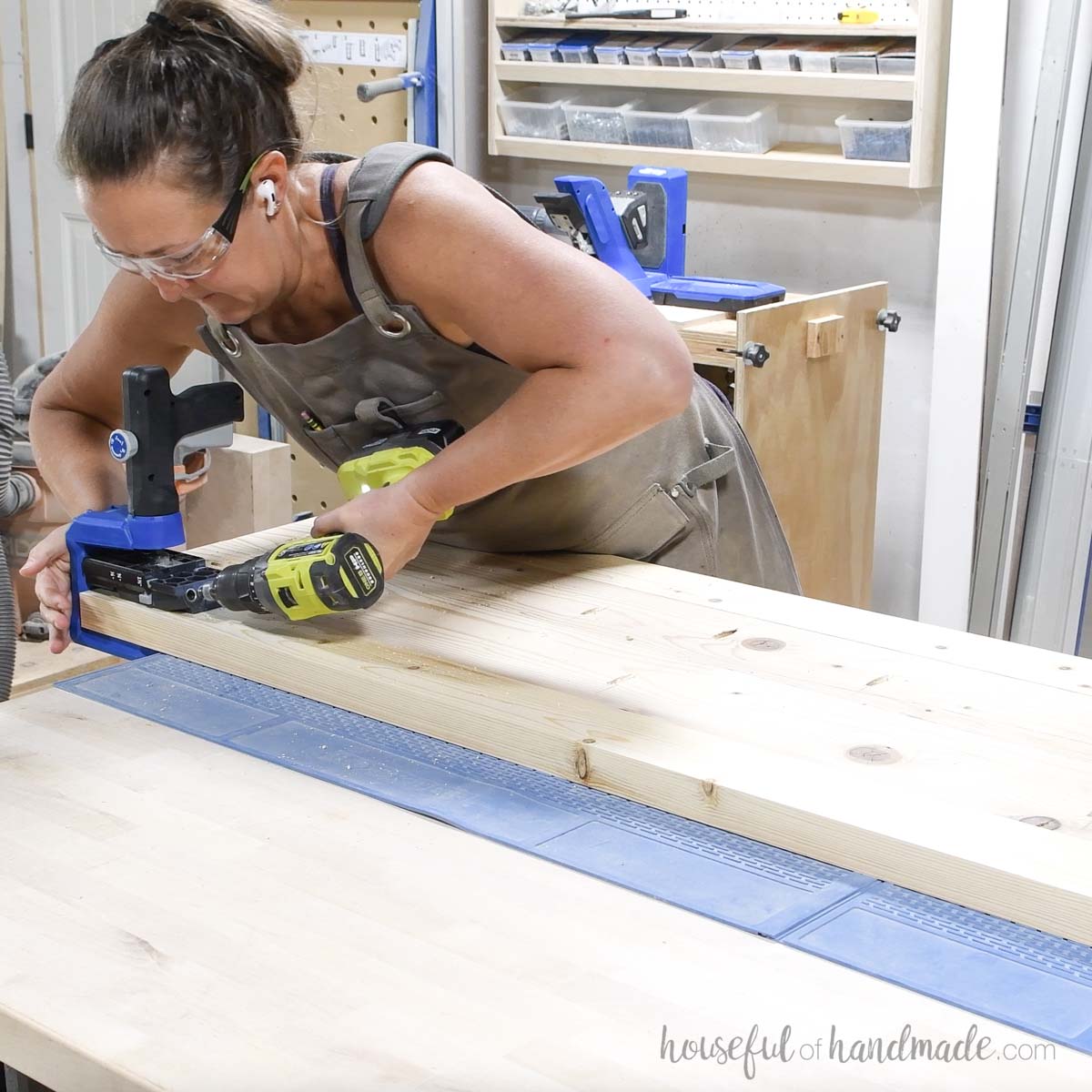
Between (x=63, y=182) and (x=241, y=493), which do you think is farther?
(x=63, y=182)

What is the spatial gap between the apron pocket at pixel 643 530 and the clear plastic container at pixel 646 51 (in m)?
1.95

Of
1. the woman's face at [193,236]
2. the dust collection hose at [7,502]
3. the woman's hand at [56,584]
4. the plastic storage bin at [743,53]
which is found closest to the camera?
the woman's face at [193,236]

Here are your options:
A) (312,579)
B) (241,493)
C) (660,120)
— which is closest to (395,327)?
(312,579)

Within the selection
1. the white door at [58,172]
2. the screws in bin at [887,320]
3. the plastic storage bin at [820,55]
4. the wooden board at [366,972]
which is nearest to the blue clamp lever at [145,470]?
the wooden board at [366,972]

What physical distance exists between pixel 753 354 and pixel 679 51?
106cm

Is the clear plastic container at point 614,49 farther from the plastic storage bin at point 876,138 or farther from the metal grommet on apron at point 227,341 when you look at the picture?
the metal grommet on apron at point 227,341

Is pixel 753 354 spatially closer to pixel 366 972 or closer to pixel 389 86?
pixel 389 86

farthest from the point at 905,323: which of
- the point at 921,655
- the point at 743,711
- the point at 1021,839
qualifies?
the point at 1021,839

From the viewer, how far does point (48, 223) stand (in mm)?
4766

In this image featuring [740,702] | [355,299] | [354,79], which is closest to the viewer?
[740,702]

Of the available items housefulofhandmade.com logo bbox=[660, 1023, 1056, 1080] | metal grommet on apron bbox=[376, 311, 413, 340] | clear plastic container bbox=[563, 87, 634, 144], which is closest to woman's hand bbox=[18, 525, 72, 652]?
metal grommet on apron bbox=[376, 311, 413, 340]

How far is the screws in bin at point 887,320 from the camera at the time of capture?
324 cm

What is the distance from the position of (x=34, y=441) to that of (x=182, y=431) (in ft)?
1.69

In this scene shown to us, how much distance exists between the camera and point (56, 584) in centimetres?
174
